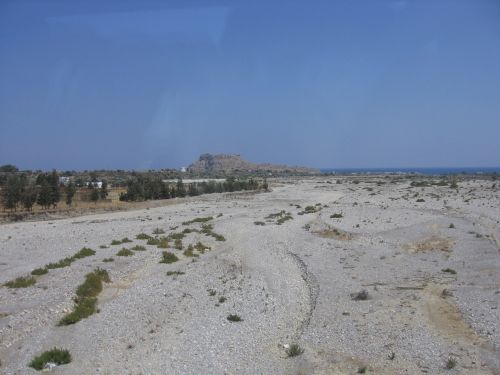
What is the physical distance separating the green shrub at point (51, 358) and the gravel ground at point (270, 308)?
296 millimetres

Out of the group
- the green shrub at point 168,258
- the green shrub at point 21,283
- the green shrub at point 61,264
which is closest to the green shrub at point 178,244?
the green shrub at point 168,258

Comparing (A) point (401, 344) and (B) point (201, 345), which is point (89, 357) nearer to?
(B) point (201, 345)

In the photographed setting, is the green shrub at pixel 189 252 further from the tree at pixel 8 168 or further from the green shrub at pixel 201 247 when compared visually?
the tree at pixel 8 168

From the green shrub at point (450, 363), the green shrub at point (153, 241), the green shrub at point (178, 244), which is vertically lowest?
the green shrub at point (178, 244)

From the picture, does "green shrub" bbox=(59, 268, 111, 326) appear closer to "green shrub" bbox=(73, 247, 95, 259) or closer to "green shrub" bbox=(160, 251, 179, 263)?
"green shrub" bbox=(160, 251, 179, 263)

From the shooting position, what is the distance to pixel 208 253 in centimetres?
3094

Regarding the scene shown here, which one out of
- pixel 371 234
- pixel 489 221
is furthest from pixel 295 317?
pixel 489 221

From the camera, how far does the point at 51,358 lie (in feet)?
44.1

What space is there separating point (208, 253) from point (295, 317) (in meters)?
13.8

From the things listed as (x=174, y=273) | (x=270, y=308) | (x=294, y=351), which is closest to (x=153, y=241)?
(x=174, y=273)

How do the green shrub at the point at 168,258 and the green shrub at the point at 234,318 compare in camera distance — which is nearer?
the green shrub at the point at 234,318

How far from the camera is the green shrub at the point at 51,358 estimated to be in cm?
1308

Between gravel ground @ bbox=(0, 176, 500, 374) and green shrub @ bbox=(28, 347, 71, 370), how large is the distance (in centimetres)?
30

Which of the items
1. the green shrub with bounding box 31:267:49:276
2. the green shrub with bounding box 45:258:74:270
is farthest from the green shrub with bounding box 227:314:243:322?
the green shrub with bounding box 45:258:74:270
